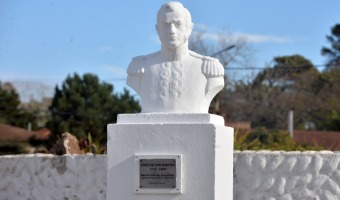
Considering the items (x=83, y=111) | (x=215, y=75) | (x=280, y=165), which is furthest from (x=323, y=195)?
(x=83, y=111)

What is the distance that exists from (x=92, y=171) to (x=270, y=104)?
31.4m

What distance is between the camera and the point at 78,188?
39.6 feet

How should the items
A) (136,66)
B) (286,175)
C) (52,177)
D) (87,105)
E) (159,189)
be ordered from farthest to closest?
1. (87,105)
2. (52,177)
3. (286,175)
4. (136,66)
5. (159,189)

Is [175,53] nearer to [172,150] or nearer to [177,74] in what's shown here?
[177,74]

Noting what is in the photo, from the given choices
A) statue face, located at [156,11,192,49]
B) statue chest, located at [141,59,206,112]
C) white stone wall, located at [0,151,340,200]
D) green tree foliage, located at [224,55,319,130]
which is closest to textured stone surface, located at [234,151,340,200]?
white stone wall, located at [0,151,340,200]

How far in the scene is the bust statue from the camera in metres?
8.33

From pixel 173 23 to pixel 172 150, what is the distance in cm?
141

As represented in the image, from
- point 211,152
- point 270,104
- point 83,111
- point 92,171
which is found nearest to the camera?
point 211,152

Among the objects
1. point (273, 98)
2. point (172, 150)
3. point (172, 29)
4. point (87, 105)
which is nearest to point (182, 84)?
point (172, 29)

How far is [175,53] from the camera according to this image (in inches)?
333

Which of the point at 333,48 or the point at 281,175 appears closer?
the point at 281,175

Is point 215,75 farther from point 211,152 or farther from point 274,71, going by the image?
point 274,71

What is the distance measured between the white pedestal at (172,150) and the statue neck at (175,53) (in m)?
0.72

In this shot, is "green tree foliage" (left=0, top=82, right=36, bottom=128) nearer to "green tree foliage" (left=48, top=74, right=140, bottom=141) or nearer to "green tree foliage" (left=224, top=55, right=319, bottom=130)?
"green tree foliage" (left=48, top=74, right=140, bottom=141)
